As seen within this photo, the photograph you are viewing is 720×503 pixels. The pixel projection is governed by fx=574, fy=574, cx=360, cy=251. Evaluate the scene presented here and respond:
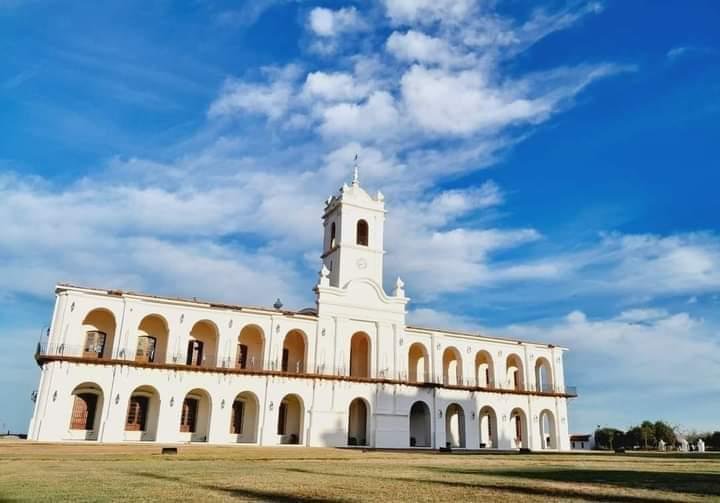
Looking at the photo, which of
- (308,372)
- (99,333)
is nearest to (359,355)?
(308,372)

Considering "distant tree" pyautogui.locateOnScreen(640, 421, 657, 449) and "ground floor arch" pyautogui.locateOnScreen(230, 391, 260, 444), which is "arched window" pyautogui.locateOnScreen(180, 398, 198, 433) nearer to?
"ground floor arch" pyautogui.locateOnScreen(230, 391, 260, 444)

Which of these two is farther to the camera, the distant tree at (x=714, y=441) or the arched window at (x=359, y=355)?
the distant tree at (x=714, y=441)

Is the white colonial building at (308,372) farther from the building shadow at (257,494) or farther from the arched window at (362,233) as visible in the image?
the building shadow at (257,494)

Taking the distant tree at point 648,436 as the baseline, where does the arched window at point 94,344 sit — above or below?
above

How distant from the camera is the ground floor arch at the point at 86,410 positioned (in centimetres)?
3069

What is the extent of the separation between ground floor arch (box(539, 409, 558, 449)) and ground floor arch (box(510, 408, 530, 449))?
148cm

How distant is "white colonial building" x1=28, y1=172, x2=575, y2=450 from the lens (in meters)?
30.7

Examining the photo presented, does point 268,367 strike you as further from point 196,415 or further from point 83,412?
point 83,412

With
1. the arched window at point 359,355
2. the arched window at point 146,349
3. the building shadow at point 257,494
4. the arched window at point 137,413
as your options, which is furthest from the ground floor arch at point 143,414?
the building shadow at point 257,494

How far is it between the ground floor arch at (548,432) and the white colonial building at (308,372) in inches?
4.4

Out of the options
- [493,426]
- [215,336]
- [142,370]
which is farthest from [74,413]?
[493,426]

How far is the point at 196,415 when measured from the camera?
111 feet

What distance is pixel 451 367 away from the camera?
4419cm

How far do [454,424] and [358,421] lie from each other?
8664mm
